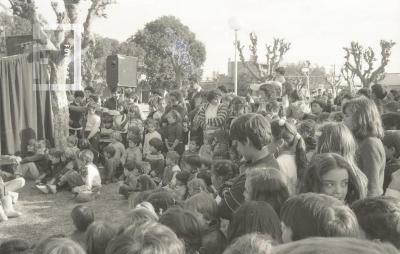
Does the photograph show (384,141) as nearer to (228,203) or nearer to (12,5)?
(228,203)

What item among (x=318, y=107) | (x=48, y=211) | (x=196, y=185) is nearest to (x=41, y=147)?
(x=48, y=211)

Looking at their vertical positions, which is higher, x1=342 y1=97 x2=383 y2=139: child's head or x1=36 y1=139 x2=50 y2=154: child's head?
x1=342 y1=97 x2=383 y2=139: child's head

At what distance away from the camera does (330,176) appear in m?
2.70

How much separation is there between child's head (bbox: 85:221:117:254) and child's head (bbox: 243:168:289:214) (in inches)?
33.5

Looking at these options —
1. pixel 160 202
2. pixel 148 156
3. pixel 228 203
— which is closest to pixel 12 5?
pixel 148 156

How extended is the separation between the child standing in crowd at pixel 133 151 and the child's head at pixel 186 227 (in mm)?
5613

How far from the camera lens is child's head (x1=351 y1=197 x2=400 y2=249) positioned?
6.97ft

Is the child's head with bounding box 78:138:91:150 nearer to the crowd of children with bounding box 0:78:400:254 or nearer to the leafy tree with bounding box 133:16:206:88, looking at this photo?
the crowd of children with bounding box 0:78:400:254

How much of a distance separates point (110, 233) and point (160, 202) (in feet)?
1.80

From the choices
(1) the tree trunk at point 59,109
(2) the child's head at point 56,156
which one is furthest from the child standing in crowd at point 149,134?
(1) the tree trunk at point 59,109

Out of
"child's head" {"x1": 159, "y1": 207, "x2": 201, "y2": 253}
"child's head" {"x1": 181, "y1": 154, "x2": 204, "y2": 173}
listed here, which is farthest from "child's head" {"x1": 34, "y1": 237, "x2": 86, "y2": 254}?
"child's head" {"x1": 181, "y1": 154, "x2": 204, "y2": 173}

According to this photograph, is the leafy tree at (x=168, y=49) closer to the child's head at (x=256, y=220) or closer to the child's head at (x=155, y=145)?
the child's head at (x=155, y=145)

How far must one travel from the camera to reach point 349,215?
6.81ft

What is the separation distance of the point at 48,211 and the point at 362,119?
15.2 feet
